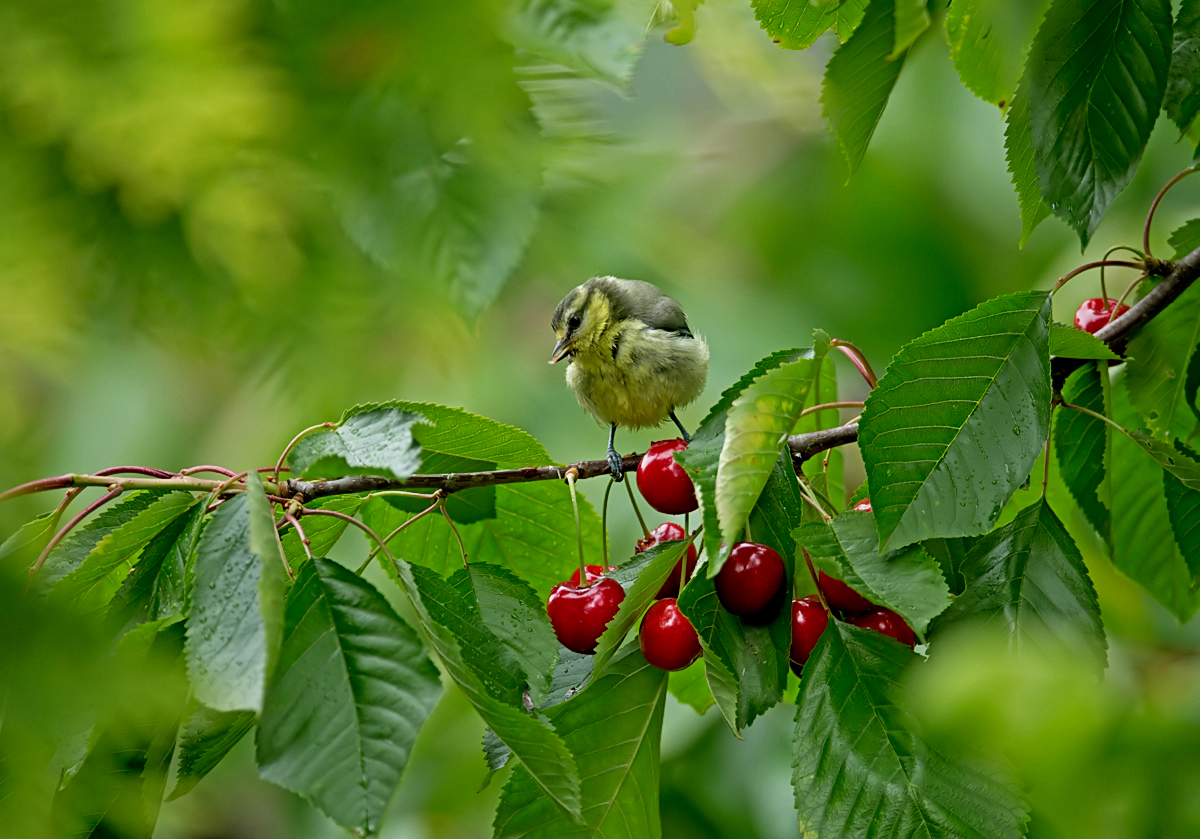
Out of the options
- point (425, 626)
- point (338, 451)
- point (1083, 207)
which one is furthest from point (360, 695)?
point (1083, 207)

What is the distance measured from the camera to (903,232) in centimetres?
436

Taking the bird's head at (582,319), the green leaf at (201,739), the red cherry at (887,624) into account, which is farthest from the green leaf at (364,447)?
the bird's head at (582,319)

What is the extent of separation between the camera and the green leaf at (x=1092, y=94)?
111 centimetres

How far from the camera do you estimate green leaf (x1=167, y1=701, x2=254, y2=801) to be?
104 centimetres

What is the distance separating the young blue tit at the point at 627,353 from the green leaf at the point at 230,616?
4.68ft

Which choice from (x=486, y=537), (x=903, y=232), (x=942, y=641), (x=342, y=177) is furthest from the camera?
(x=903, y=232)

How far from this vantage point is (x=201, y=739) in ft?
3.46

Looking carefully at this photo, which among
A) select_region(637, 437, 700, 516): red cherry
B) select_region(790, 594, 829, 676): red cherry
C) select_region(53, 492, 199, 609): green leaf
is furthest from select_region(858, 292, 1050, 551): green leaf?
select_region(53, 492, 199, 609): green leaf

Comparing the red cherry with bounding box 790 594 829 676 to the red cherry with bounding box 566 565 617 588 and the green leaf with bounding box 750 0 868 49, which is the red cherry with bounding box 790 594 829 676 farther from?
the green leaf with bounding box 750 0 868 49

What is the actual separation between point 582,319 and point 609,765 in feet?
5.50

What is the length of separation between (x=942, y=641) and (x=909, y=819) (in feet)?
0.71

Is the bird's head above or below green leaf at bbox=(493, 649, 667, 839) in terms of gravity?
below

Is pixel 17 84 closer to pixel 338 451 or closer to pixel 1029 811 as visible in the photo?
pixel 338 451

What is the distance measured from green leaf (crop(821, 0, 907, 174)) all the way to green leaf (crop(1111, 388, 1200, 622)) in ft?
2.25
